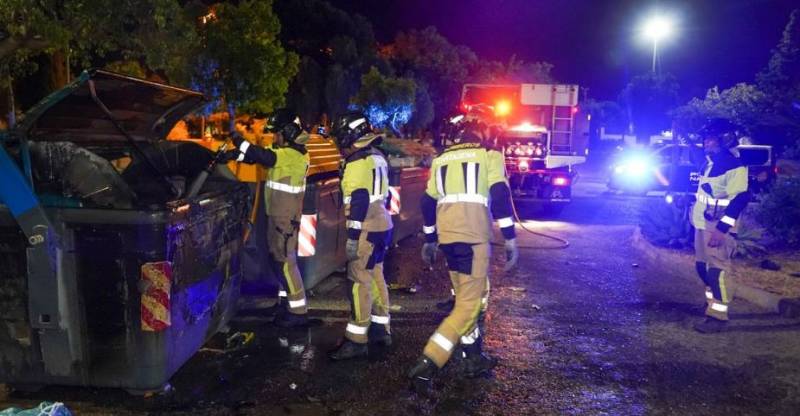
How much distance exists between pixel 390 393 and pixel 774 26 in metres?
32.2

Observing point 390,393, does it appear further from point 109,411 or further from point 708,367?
point 708,367

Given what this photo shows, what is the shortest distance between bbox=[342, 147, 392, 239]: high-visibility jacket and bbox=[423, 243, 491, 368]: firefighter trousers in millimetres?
682

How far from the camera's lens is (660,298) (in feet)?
23.8

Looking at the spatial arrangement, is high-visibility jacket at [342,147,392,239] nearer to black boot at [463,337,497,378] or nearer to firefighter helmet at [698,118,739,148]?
black boot at [463,337,497,378]

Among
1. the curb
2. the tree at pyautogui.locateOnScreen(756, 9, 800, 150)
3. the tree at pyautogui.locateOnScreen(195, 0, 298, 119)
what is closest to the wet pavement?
the curb

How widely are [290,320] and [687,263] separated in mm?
5641

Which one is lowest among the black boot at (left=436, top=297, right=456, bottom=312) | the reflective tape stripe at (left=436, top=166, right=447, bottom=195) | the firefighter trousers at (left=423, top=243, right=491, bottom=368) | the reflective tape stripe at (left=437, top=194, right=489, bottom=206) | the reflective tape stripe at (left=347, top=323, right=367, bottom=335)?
the black boot at (left=436, top=297, right=456, bottom=312)

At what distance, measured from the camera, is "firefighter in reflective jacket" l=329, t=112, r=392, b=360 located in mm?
4977

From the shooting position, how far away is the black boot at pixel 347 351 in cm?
498

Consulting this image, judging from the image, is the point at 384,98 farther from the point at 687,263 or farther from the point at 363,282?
the point at 363,282

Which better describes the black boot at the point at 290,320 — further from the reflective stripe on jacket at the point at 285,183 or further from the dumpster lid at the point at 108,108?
the dumpster lid at the point at 108,108

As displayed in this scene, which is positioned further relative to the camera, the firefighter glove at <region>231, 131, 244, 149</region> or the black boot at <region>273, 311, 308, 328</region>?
the black boot at <region>273, 311, 308, 328</region>

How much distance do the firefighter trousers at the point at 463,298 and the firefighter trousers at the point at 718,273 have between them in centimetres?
267

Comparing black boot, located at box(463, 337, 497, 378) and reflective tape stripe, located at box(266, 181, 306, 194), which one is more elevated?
reflective tape stripe, located at box(266, 181, 306, 194)
